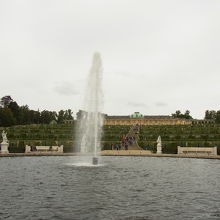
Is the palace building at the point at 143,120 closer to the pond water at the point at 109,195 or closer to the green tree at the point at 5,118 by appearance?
the green tree at the point at 5,118

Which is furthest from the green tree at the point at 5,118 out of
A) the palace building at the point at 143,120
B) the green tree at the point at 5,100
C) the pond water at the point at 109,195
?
the pond water at the point at 109,195

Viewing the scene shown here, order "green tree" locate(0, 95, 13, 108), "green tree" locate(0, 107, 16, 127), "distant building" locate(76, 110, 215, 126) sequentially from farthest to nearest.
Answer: "distant building" locate(76, 110, 215, 126), "green tree" locate(0, 95, 13, 108), "green tree" locate(0, 107, 16, 127)

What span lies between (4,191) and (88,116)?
19799 millimetres

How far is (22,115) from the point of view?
13525 cm

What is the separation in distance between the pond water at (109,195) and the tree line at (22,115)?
307 ft

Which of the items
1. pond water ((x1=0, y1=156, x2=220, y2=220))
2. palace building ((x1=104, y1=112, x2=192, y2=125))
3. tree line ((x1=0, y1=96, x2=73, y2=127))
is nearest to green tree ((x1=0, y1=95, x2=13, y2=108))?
tree line ((x1=0, y1=96, x2=73, y2=127))

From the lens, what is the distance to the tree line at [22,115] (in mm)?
117575

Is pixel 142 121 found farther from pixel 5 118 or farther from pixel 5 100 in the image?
pixel 5 118

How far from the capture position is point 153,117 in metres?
177

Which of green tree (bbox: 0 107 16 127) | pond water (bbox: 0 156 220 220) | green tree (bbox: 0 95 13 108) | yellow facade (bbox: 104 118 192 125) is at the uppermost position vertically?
green tree (bbox: 0 95 13 108)

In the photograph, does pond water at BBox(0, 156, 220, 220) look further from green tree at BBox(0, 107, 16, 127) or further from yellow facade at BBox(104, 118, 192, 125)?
yellow facade at BBox(104, 118, 192, 125)

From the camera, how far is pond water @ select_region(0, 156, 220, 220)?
49.5ft

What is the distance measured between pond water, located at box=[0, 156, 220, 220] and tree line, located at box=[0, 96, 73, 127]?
3686 inches

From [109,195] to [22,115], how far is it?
121 m
